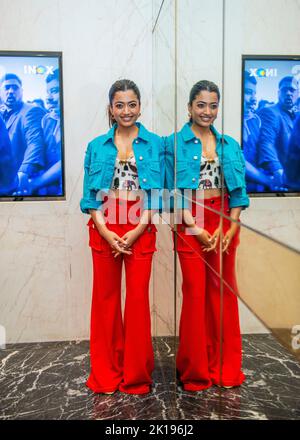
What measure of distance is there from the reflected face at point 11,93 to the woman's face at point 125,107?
31.8 inches

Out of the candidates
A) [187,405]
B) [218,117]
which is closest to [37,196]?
[187,405]

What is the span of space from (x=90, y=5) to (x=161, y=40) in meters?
0.62

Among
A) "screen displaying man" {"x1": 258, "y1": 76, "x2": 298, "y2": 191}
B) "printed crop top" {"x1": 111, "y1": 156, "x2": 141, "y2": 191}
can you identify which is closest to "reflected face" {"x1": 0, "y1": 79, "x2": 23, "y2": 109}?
"printed crop top" {"x1": 111, "y1": 156, "x2": 141, "y2": 191}

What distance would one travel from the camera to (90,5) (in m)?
3.04

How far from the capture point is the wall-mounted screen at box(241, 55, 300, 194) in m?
0.71

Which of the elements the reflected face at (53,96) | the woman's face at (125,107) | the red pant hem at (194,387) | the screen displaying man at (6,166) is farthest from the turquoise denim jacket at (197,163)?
the screen displaying man at (6,166)

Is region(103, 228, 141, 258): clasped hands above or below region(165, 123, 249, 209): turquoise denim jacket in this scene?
below

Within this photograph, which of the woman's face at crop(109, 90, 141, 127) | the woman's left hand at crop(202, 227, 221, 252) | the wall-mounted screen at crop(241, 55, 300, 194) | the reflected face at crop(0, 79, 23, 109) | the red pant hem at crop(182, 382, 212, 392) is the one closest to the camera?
the wall-mounted screen at crop(241, 55, 300, 194)

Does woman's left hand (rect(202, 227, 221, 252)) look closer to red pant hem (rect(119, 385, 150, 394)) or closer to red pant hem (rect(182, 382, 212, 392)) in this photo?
red pant hem (rect(182, 382, 212, 392))

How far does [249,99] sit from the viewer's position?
0.94 metres

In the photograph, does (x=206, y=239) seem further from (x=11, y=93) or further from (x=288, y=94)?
(x=11, y=93)

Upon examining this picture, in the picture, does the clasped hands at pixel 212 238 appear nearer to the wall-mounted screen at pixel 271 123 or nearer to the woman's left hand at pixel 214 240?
the woman's left hand at pixel 214 240

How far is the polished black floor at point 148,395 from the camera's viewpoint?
3.01 feet

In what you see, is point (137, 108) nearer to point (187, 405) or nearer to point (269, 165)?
point (187, 405)
